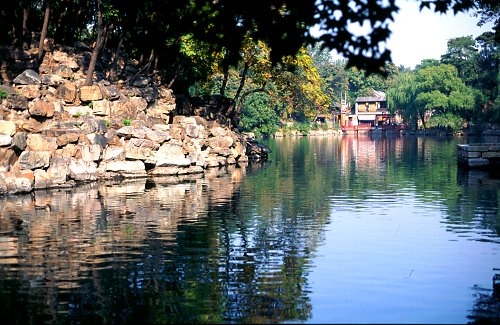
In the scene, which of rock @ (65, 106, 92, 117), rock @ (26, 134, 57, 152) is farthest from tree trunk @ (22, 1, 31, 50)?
rock @ (26, 134, 57, 152)

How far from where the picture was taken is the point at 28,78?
36.9 m

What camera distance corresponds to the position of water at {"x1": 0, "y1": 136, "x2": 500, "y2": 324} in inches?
524

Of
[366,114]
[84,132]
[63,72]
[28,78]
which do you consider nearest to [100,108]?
[84,132]

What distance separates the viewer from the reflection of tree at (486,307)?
41.6 feet

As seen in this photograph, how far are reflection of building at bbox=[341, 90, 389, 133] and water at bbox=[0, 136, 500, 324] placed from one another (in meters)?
102

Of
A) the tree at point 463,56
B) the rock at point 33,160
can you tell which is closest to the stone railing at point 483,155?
the rock at point 33,160

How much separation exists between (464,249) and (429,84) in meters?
86.2

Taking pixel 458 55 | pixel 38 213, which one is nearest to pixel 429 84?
pixel 458 55

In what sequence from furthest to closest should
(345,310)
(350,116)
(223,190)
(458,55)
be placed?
(350,116)
(458,55)
(223,190)
(345,310)

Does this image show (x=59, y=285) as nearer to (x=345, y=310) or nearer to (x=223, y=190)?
(x=345, y=310)

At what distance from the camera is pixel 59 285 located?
15.0 metres

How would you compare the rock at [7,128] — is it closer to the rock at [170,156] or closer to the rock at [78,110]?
the rock at [78,110]

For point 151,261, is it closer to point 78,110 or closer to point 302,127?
point 78,110

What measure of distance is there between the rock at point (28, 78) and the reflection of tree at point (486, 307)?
1084 inches
